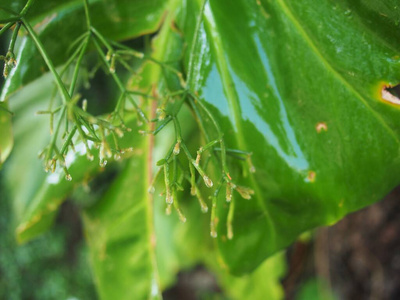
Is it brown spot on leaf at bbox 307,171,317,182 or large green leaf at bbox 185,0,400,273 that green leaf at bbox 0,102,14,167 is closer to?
large green leaf at bbox 185,0,400,273

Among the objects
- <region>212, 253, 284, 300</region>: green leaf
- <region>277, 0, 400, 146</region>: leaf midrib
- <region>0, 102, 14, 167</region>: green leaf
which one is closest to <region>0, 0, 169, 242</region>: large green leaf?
<region>0, 102, 14, 167</region>: green leaf

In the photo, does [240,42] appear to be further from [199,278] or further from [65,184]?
[199,278]

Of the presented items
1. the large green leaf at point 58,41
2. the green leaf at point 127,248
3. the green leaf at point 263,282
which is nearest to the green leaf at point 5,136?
the large green leaf at point 58,41

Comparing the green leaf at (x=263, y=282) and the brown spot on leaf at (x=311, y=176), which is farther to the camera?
the green leaf at (x=263, y=282)

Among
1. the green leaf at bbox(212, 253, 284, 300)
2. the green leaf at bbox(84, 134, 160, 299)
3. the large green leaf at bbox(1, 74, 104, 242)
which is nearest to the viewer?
the green leaf at bbox(84, 134, 160, 299)

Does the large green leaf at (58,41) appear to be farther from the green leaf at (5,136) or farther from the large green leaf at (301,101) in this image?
the large green leaf at (301,101)

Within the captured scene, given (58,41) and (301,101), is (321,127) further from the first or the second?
(58,41)

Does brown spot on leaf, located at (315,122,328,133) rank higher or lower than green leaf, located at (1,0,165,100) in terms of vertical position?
lower

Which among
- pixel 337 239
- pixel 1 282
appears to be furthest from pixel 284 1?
pixel 1 282
